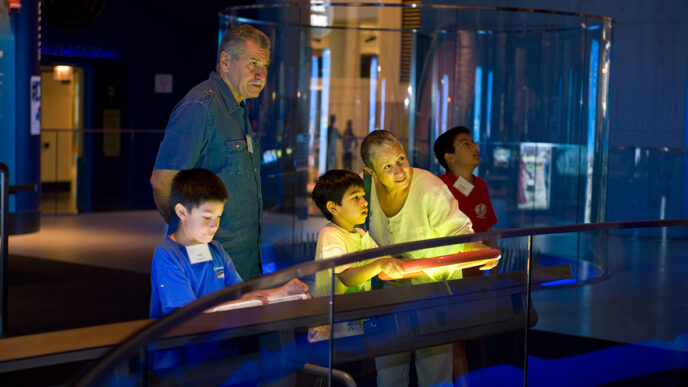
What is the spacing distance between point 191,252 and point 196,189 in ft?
0.77

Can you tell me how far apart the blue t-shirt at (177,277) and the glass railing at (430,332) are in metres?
0.37

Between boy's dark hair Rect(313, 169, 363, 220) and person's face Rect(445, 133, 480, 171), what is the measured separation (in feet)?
5.62

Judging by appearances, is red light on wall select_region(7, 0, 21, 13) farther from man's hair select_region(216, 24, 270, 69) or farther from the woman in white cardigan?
the woman in white cardigan

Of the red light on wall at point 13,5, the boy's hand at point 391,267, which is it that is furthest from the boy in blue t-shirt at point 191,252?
the red light on wall at point 13,5

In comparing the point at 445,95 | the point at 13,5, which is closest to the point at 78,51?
the point at 13,5

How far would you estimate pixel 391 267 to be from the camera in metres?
2.97

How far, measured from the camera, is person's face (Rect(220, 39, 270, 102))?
3500mm

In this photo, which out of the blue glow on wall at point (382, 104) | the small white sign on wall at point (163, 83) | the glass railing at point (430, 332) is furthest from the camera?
the small white sign on wall at point (163, 83)

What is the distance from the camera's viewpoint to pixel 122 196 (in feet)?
45.6

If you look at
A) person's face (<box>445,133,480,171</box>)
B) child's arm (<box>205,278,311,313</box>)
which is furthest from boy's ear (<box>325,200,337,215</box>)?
person's face (<box>445,133,480,171</box>)

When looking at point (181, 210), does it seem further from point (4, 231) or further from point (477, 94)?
point (477, 94)

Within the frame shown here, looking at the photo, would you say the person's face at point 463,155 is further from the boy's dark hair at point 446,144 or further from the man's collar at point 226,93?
the man's collar at point 226,93

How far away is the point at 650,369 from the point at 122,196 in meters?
11.0

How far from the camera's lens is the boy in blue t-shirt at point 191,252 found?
3020mm
